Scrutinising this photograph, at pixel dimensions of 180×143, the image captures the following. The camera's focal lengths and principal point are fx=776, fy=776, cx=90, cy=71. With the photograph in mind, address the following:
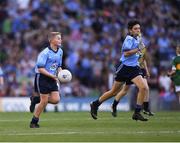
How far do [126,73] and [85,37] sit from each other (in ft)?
47.8

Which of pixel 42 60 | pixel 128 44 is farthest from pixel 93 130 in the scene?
pixel 128 44

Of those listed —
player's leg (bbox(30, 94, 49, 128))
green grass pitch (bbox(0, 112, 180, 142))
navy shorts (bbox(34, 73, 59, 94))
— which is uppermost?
navy shorts (bbox(34, 73, 59, 94))

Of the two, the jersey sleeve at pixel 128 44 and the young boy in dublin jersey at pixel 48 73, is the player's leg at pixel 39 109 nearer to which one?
the young boy in dublin jersey at pixel 48 73

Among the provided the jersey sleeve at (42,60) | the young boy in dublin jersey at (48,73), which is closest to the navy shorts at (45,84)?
the young boy in dublin jersey at (48,73)

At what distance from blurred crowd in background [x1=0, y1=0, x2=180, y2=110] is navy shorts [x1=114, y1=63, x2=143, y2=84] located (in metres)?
11.7

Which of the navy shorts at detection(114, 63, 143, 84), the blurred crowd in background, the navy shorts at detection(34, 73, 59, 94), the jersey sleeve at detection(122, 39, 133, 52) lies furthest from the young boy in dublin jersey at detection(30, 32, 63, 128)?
the blurred crowd in background

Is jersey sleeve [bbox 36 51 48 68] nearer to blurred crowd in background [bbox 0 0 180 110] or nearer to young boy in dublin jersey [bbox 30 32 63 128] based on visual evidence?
young boy in dublin jersey [bbox 30 32 63 128]

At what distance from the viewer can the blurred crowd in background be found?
3238 cm

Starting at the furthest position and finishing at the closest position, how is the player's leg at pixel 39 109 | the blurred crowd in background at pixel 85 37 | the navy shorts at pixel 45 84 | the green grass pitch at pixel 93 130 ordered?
1. the blurred crowd in background at pixel 85 37
2. the navy shorts at pixel 45 84
3. the player's leg at pixel 39 109
4. the green grass pitch at pixel 93 130

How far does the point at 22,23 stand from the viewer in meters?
34.9

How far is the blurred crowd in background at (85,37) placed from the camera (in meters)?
32.4

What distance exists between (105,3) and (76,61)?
4.14 meters

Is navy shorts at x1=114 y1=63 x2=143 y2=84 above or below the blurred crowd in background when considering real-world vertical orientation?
below

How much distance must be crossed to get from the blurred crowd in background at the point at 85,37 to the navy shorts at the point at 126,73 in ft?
38.3
